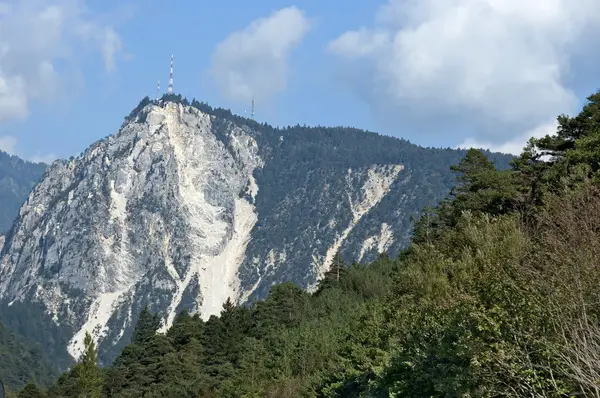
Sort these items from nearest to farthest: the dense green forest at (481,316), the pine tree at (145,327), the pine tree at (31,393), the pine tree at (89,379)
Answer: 1. the dense green forest at (481,316)
2. the pine tree at (89,379)
3. the pine tree at (31,393)
4. the pine tree at (145,327)

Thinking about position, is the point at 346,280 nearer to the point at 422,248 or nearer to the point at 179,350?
the point at 179,350

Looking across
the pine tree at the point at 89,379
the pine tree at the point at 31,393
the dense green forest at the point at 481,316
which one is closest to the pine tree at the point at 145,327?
the pine tree at the point at 31,393

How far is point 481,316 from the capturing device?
22312 millimetres

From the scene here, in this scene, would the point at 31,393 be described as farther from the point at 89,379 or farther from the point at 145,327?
the point at 145,327

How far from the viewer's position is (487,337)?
2180cm

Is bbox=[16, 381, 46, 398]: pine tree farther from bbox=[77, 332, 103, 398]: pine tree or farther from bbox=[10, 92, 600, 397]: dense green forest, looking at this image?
bbox=[10, 92, 600, 397]: dense green forest

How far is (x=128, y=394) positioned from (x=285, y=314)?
2583cm

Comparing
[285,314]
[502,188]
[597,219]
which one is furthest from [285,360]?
[597,219]

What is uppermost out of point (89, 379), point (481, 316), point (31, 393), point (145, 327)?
point (145, 327)

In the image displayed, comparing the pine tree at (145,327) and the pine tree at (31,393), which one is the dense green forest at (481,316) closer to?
the pine tree at (31,393)

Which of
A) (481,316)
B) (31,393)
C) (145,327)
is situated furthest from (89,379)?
(481,316)

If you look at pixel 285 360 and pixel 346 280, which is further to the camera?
pixel 346 280

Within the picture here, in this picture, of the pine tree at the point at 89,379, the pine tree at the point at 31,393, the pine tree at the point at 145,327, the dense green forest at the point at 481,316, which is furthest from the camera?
the pine tree at the point at 145,327

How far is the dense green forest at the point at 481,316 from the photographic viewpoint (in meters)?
19.8
